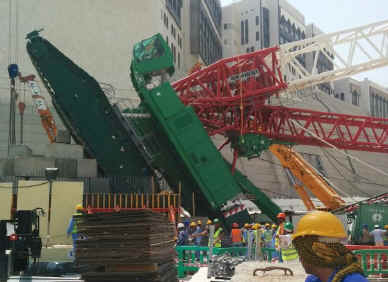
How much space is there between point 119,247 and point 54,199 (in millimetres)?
15758

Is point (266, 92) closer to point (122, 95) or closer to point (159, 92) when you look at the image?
point (159, 92)

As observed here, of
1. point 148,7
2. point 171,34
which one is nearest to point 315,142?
point 148,7

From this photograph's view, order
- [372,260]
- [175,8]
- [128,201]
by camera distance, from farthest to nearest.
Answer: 1. [175,8]
2. [128,201]
3. [372,260]

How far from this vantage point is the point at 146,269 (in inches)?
279

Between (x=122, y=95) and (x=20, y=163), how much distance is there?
635 inches

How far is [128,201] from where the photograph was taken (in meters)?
22.5

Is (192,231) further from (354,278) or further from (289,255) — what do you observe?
(354,278)

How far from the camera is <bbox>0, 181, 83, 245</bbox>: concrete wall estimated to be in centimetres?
2158

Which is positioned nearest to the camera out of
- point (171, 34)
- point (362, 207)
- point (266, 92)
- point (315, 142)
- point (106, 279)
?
point (106, 279)

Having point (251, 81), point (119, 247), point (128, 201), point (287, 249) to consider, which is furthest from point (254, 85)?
point (119, 247)

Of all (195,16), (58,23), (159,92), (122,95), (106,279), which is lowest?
(106,279)

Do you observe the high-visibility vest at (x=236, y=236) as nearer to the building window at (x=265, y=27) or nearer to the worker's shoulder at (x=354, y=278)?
the worker's shoulder at (x=354, y=278)

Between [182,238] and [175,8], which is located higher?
[175,8]

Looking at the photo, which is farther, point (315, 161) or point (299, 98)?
point (315, 161)
